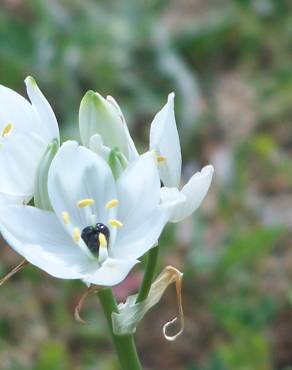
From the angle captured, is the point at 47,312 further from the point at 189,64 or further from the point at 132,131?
the point at 189,64

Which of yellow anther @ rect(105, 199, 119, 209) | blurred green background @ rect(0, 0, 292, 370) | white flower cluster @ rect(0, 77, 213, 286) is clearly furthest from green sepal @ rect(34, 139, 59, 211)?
blurred green background @ rect(0, 0, 292, 370)

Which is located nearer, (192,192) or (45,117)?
(192,192)

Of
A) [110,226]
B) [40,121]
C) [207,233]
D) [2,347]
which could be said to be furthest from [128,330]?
[207,233]

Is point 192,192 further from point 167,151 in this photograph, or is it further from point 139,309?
point 139,309

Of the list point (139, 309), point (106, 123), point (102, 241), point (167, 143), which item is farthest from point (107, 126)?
point (139, 309)

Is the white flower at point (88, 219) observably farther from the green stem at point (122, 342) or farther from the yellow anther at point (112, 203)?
the green stem at point (122, 342)

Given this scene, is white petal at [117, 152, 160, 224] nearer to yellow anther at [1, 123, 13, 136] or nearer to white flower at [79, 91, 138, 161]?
white flower at [79, 91, 138, 161]

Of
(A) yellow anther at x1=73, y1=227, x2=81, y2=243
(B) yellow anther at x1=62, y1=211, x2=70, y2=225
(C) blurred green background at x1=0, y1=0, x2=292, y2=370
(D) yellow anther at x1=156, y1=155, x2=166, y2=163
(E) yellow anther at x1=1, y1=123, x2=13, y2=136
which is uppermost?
(E) yellow anther at x1=1, y1=123, x2=13, y2=136
